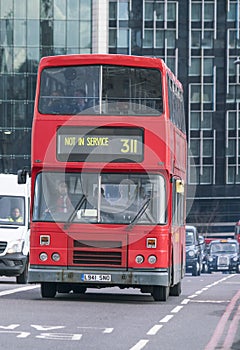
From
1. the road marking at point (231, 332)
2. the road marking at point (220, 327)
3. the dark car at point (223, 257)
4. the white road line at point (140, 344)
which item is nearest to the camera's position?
the white road line at point (140, 344)

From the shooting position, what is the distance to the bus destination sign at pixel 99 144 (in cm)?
2136

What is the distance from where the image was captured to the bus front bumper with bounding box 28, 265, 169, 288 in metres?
21.4

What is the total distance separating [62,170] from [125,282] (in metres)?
2.23

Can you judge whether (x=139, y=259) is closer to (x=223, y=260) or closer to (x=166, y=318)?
(x=166, y=318)

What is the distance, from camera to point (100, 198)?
2139 cm

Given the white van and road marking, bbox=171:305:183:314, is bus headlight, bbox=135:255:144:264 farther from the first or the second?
the white van

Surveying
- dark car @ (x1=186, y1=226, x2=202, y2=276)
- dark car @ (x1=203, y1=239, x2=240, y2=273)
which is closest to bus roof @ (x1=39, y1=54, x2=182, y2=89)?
dark car @ (x1=186, y1=226, x2=202, y2=276)

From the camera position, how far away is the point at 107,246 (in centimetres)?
2150

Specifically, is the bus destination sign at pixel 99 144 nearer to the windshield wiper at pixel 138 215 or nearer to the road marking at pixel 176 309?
the windshield wiper at pixel 138 215

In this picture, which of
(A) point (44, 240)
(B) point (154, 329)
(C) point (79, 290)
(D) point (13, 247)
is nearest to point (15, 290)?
(C) point (79, 290)

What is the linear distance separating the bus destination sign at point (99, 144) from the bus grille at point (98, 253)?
1.46m

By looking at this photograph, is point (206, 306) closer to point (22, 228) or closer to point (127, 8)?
point (22, 228)

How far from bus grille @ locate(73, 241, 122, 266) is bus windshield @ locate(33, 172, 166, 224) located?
411 mm

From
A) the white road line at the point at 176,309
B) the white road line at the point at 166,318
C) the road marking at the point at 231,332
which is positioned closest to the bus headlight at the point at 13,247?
the white road line at the point at 176,309
